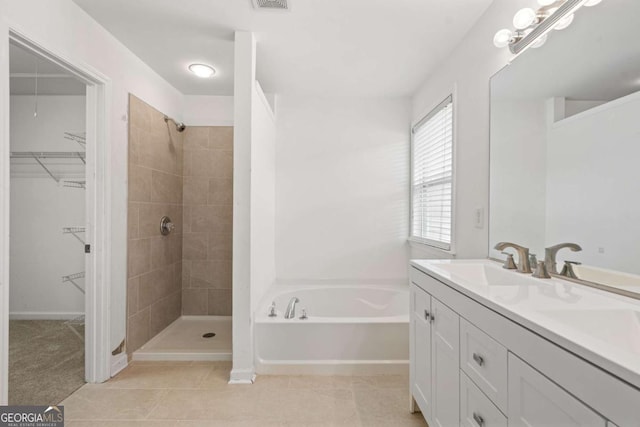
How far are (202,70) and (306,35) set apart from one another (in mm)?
1023

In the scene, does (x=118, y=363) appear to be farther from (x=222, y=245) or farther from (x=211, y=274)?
(x=222, y=245)

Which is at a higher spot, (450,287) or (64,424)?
(450,287)

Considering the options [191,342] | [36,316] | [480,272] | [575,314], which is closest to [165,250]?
[191,342]

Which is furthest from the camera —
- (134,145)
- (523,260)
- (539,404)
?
(134,145)

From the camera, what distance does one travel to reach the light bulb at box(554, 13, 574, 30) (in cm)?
120

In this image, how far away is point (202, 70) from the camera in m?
2.50

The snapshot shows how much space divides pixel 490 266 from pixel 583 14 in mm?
1119

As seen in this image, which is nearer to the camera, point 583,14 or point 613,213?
point 613,213

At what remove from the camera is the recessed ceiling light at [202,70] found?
245 cm

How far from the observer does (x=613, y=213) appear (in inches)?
40.9

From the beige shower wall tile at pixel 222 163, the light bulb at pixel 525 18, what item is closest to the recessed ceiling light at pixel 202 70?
the beige shower wall tile at pixel 222 163

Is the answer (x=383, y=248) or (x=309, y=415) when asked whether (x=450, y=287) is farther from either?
(x=383, y=248)

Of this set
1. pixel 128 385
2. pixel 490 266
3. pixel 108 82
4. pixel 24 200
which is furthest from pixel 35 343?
pixel 490 266

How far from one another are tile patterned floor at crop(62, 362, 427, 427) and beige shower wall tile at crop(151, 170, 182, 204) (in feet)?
4.56
